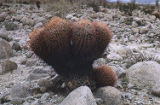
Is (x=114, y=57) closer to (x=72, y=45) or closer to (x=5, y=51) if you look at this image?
(x=72, y=45)

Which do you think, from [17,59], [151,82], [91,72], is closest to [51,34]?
[91,72]

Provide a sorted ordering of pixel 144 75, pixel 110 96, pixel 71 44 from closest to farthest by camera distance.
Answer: pixel 110 96 → pixel 71 44 → pixel 144 75

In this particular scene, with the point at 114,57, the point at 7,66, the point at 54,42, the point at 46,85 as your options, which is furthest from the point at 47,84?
the point at 114,57

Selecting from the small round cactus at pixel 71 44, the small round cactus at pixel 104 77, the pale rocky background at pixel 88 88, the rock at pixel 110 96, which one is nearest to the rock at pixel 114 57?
the pale rocky background at pixel 88 88

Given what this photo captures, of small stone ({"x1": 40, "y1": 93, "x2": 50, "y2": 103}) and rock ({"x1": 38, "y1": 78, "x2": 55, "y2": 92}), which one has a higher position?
rock ({"x1": 38, "y1": 78, "x2": 55, "y2": 92})

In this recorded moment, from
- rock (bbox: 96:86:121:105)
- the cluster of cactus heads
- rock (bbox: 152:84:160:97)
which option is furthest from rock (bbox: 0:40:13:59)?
rock (bbox: 152:84:160:97)

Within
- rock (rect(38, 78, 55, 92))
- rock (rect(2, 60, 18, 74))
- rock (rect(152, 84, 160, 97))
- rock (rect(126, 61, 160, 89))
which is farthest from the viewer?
rock (rect(2, 60, 18, 74))

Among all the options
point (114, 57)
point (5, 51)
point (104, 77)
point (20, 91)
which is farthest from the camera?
point (5, 51)

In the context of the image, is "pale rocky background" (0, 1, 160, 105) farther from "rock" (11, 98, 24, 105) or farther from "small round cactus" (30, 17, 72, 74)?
"small round cactus" (30, 17, 72, 74)

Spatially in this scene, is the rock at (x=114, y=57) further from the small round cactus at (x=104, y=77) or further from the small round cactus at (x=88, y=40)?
the small round cactus at (x=88, y=40)
